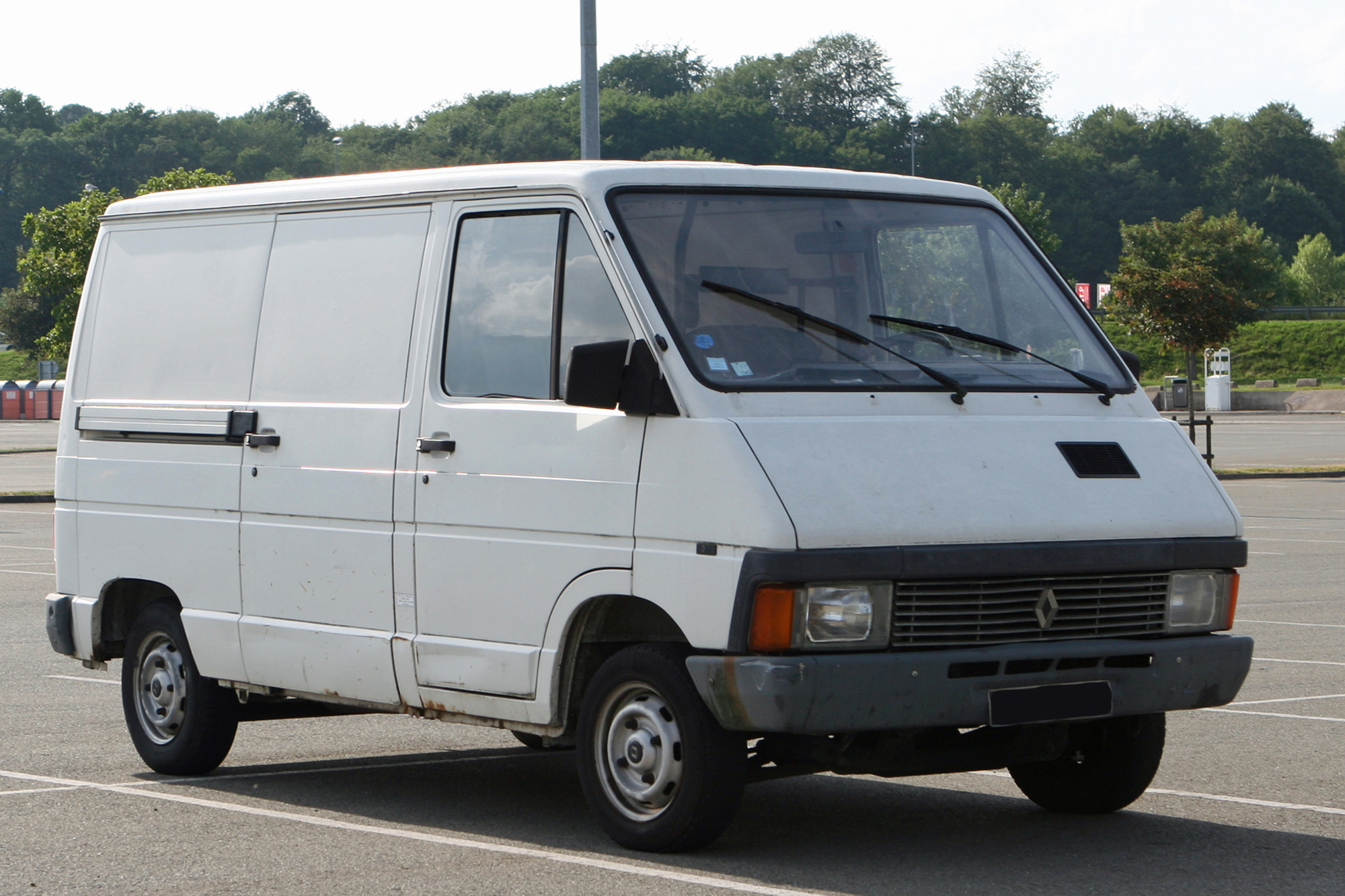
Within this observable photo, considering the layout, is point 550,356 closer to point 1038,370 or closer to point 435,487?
point 435,487

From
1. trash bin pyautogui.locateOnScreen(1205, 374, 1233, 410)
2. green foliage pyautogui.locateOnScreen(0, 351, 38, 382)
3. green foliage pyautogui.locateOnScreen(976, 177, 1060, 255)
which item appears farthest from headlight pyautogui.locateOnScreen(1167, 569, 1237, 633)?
green foliage pyautogui.locateOnScreen(0, 351, 38, 382)

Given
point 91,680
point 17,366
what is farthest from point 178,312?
point 17,366

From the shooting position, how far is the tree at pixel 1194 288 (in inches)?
1513

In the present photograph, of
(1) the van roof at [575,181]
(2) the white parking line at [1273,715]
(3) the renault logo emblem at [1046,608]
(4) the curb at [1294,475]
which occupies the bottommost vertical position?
(4) the curb at [1294,475]

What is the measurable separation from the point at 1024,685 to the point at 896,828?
1057mm

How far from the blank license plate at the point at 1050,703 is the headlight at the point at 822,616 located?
1.49 ft

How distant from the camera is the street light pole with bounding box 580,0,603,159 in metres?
16.8

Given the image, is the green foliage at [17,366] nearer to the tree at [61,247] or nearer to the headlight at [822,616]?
the tree at [61,247]

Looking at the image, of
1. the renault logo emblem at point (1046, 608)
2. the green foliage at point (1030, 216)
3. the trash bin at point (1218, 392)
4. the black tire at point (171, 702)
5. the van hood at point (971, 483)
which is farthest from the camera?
the green foliage at point (1030, 216)

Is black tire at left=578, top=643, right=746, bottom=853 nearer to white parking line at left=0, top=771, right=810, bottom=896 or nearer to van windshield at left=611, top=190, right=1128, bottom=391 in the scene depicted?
white parking line at left=0, top=771, right=810, bottom=896

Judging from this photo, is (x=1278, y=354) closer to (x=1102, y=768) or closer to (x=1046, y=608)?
(x=1102, y=768)

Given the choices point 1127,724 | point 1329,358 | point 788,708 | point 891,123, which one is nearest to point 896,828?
point 1127,724

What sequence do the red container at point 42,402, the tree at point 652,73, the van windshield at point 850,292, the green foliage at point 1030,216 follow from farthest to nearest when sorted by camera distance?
the tree at point 652,73, the green foliage at point 1030,216, the red container at point 42,402, the van windshield at point 850,292

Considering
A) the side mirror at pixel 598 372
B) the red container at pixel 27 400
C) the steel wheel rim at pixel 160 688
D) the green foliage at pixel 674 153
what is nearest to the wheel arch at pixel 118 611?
the steel wheel rim at pixel 160 688
